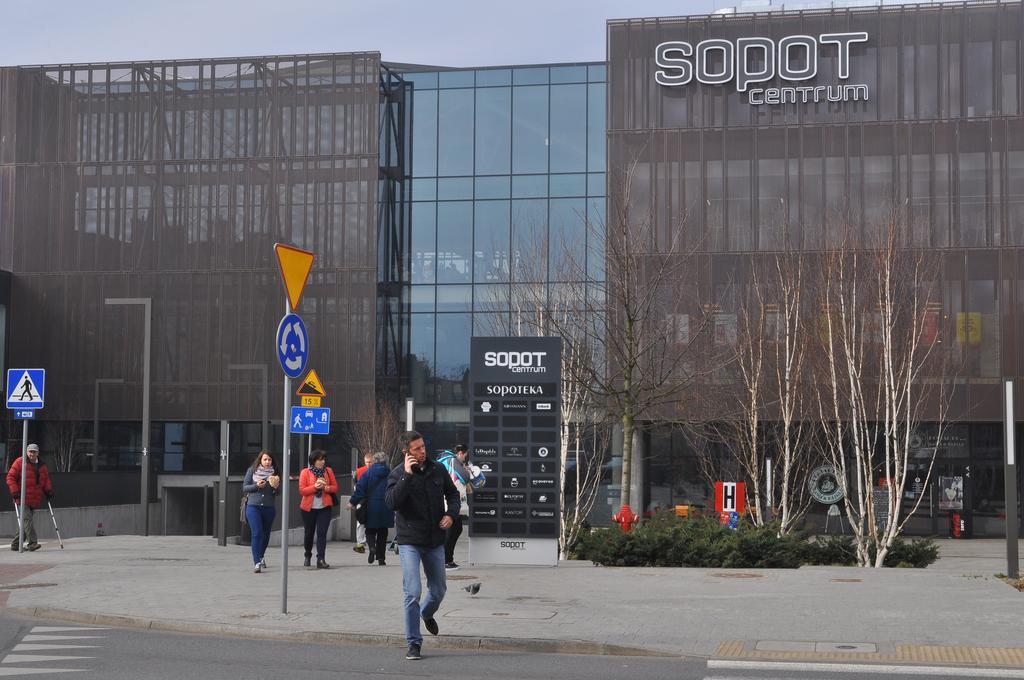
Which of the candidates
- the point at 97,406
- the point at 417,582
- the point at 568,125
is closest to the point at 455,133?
the point at 568,125

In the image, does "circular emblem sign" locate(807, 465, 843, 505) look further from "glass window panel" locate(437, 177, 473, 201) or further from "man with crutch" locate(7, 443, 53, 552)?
"man with crutch" locate(7, 443, 53, 552)

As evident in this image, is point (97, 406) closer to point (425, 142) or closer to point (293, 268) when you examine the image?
point (425, 142)

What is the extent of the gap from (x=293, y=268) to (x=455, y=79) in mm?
40231

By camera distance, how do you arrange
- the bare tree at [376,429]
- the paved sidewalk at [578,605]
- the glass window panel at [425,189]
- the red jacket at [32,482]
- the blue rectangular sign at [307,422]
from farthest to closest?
the glass window panel at [425,189] < the bare tree at [376,429] < the blue rectangular sign at [307,422] < the red jacket at [32,482] < the paved sidewalk at [578,605]

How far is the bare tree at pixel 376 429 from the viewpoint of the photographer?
48.9 m

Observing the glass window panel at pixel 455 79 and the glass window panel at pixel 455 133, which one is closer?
the glass window panel at pixel 455 133

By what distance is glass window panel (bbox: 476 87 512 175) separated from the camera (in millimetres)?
50906

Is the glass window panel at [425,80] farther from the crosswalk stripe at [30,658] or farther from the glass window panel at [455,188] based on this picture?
the crosswalk stripe at [30,658]

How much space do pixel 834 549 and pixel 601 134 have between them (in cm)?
3056

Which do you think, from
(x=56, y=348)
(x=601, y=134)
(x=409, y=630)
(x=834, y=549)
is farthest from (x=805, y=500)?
(x=409, y=630)

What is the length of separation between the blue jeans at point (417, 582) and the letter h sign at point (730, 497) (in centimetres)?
A: 1621

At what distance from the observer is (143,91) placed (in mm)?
51844

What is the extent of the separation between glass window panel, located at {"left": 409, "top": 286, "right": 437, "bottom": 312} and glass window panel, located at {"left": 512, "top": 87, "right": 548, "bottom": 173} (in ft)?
19.1

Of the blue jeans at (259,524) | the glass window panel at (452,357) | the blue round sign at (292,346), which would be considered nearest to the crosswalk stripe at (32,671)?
the blue round sign at (292,346)
